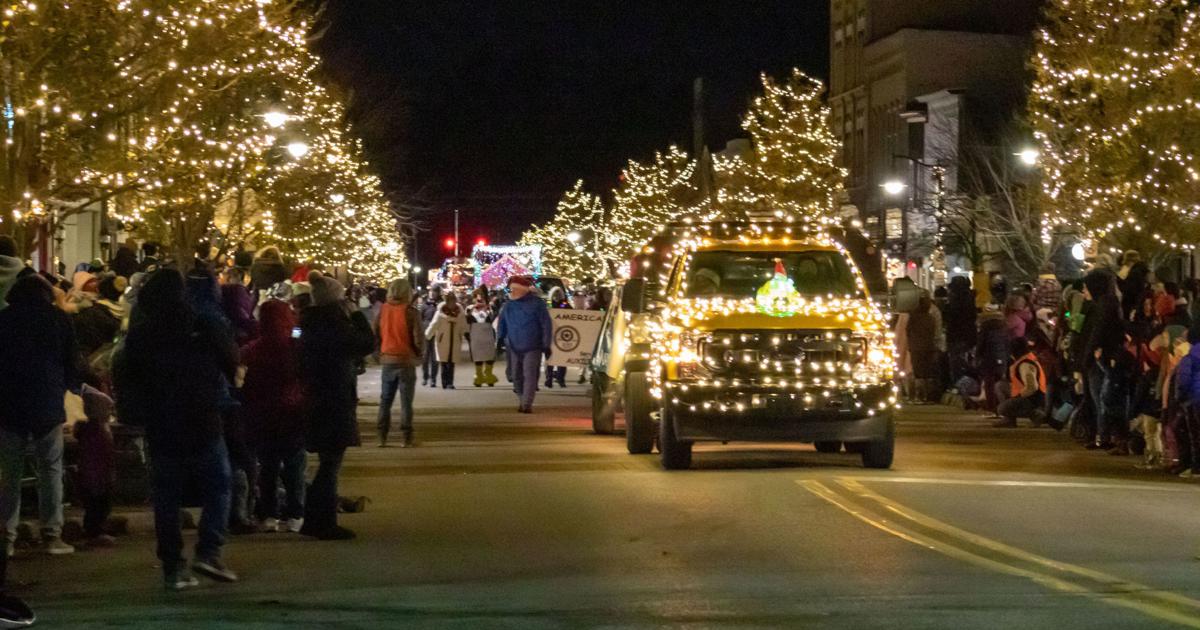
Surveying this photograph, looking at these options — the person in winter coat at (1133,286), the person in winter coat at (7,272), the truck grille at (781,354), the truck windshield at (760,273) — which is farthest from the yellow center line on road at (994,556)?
the person in winter coat at (1133,286)

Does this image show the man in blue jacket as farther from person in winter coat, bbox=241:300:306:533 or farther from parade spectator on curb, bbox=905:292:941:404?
person in winter coat, bbox=241:300:306:533

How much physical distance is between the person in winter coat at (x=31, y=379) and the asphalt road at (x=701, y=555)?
64cm

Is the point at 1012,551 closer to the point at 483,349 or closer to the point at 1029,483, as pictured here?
the point at 1029,483

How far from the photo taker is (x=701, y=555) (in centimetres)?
1166

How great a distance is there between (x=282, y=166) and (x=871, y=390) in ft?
95.4

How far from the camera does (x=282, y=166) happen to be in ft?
144

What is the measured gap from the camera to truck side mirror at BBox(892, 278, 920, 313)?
17625 mm

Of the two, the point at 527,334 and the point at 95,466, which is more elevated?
the point at 527,334

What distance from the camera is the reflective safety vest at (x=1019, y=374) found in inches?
940

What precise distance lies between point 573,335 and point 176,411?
2007cm

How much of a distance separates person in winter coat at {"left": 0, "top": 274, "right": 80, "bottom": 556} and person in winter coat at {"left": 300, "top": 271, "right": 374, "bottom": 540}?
1.57 m

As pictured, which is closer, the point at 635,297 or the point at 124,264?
the point at 635,297

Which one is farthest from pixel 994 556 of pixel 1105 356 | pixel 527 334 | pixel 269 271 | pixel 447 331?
pixel 447 331

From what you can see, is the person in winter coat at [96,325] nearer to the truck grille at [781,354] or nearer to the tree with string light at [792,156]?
the truck grille at [781,354]
